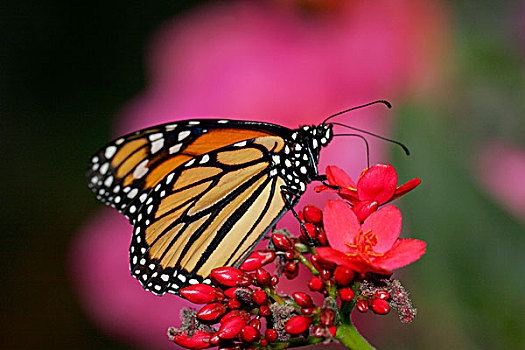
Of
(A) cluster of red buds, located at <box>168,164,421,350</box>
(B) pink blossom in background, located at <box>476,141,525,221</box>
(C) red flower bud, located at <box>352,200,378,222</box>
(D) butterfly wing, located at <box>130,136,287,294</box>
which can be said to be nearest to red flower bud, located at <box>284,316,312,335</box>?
(A) cluster of red buds, located at <box>168,164,421,350</box>

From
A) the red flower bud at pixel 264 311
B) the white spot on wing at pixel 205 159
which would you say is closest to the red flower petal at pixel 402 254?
the red flower bud at pixel 264 311

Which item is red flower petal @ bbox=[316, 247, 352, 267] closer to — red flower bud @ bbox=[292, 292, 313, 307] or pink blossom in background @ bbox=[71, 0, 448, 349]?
red flower bud @ bbox=[292, 292, 313, 307]

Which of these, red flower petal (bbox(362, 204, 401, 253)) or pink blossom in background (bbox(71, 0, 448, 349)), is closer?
red flower petal (bbox(362, 204, 401, 253))

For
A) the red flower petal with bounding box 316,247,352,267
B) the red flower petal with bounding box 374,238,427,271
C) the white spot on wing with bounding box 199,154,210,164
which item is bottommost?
the red flower petal with bounding box 374,238,427,271

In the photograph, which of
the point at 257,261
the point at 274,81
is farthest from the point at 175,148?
the point at 274,81

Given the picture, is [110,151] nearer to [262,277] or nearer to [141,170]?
[141,170]

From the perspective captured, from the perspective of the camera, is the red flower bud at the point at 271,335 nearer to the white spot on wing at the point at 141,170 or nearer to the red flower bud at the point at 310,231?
the red flower bud at the point at 310,231

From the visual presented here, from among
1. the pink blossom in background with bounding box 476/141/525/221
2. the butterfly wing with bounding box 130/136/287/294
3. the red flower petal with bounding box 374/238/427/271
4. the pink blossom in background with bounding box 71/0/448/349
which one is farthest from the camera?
the pink blossom in background with bounding box 71/0/448/349
